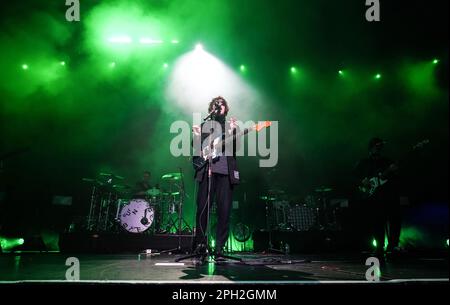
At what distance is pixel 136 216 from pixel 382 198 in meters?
5.70

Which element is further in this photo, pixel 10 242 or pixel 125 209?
pixel 125 209

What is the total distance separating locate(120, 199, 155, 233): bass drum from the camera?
7332 millimetres

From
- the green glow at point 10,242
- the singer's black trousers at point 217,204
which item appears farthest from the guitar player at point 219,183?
the green glow at point 10,242

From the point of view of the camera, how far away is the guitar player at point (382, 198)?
→ 16.1ft

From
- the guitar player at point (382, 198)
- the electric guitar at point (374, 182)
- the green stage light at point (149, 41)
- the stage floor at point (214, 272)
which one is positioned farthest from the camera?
the green stage light at point (149, 41)

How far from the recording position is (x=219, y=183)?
376cm

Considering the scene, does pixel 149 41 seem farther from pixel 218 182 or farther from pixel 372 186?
pixel 372 186

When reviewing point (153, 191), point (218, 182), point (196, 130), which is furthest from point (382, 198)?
point (153, 191)

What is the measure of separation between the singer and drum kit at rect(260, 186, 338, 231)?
168 inches

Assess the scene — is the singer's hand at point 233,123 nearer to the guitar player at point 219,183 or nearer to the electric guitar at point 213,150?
the guitar player at point 219,183

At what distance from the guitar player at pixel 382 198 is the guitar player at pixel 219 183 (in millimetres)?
2908

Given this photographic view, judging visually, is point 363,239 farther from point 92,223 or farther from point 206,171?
point 92,223

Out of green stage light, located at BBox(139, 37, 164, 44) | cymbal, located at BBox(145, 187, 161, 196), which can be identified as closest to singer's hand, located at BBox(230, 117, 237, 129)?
cymbal, located at BBox(145, 187, 161, 196)

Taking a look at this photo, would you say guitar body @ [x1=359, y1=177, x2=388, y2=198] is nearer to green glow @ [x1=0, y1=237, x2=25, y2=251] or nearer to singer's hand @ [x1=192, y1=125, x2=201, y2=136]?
singer's hand @ [x1=192, y1=125, x2=201, y2=136]
